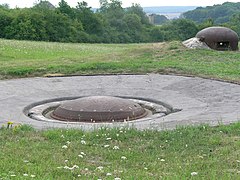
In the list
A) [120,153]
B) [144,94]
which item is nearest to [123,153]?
[120,153]

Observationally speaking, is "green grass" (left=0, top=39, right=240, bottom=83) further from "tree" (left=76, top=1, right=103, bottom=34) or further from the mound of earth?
"tree" (left=76, top=1, right=103, bottom=34)

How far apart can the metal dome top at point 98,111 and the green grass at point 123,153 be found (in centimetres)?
183

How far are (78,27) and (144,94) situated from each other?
135ft

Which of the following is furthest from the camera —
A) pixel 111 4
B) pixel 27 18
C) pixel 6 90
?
pixel 111 4

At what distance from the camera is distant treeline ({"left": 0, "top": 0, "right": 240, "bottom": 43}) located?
139 feet

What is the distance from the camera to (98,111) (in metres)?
8.45

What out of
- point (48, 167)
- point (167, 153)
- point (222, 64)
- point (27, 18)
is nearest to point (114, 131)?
point (167, 153)

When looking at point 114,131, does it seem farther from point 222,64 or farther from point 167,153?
point 222,64

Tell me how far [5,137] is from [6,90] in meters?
4.11

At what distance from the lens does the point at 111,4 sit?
3529 inches

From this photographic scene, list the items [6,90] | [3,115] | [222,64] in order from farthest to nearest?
[222,64], [6,90], [3,115]

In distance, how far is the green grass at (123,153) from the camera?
480cm

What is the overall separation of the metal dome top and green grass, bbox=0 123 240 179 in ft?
6.02

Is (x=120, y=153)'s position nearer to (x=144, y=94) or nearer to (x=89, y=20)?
(x=144, y=94)
